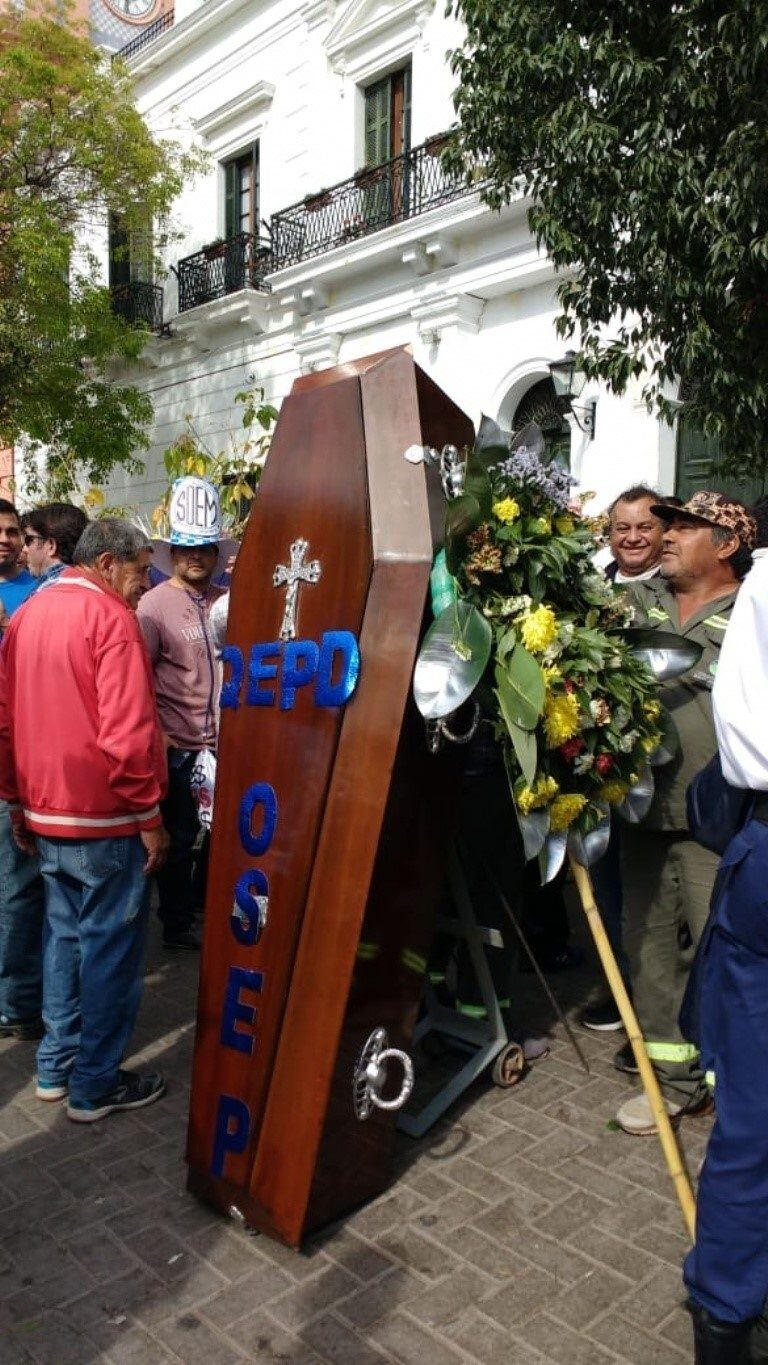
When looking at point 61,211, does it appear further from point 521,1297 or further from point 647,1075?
point 521,1297

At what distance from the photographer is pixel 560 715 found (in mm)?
2643

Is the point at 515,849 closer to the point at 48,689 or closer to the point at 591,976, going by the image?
the point at 591,976

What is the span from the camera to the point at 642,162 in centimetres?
562

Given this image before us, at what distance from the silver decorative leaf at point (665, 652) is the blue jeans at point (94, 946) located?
165 cm

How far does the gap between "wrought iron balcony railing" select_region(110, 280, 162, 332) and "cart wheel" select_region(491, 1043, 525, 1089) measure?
688 inches

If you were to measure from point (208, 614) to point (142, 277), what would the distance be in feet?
54.3

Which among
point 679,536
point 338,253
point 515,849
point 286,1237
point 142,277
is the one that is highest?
point 142,277

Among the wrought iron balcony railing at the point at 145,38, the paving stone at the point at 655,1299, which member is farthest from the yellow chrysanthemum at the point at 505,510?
the wrought iron balcony railing at the point at 145,38

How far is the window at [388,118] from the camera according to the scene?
14328 mm

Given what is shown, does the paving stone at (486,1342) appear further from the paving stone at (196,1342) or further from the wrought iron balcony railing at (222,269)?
the wrought iron balcony railing at (222,269)

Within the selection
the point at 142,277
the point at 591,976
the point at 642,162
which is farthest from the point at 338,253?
the point at 591,976

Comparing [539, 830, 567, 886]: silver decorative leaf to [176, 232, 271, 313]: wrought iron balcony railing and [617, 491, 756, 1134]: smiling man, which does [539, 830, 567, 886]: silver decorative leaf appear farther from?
[176, 232, 271, 313]: wrought iron balcony railing

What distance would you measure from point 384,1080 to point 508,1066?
35.4 inches

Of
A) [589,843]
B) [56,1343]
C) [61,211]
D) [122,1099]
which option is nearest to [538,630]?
[589,843]
